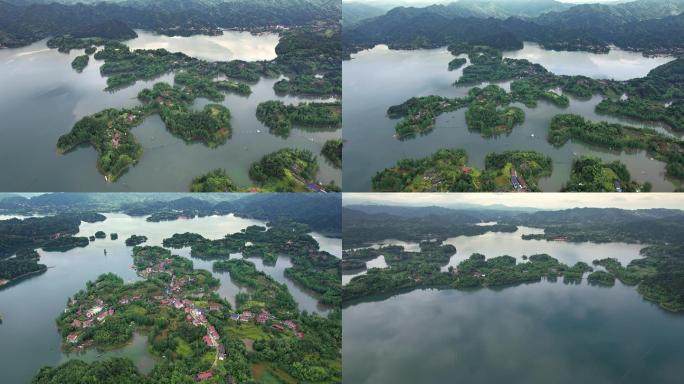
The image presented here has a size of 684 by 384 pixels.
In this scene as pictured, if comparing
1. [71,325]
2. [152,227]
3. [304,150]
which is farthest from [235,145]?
[71,325]

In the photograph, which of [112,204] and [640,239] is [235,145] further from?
[640,239]

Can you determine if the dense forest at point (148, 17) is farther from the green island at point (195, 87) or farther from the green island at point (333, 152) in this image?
the green island at point (333, 152)

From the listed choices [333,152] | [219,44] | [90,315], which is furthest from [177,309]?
[219,44]

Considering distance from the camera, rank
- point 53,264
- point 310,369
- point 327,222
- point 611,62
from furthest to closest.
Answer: point 611,62 → point 327,222 → point 53,264 → point 310,369

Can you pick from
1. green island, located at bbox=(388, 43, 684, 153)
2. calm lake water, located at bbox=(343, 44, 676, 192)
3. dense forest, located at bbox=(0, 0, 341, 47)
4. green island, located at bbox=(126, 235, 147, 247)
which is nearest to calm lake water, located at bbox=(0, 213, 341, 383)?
green island, located at bbox=(126, 235, 147, 247)

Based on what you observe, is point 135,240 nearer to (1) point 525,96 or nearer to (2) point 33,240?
(2) point 33,240

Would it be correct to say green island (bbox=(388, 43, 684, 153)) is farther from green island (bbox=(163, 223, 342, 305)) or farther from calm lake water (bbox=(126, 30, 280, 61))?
calm lake water (bbox=(126, 30, 280, 61))
